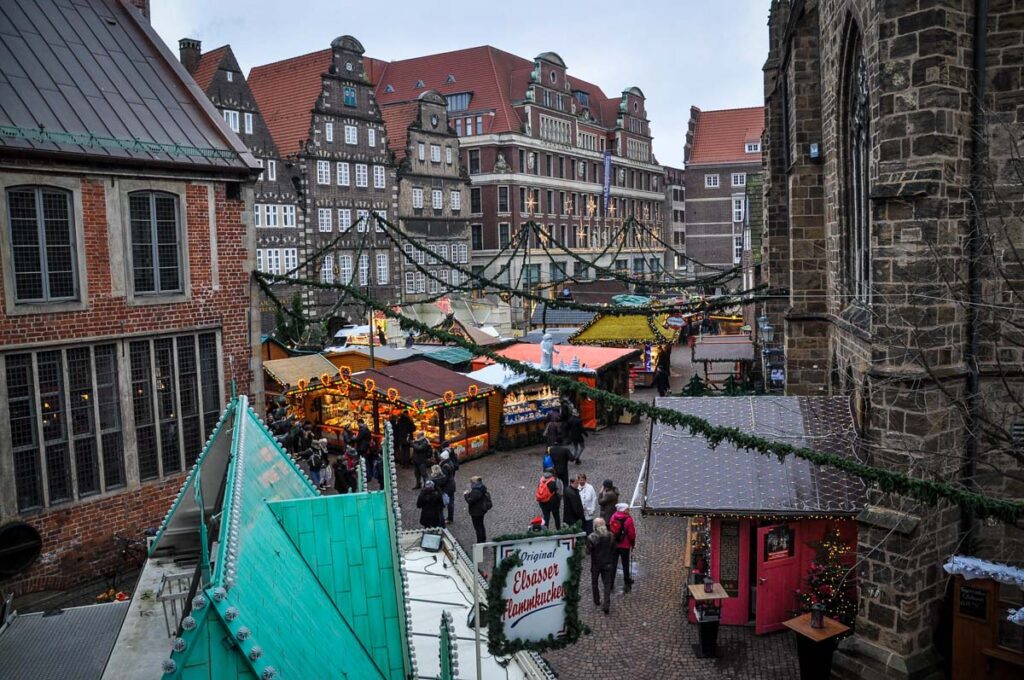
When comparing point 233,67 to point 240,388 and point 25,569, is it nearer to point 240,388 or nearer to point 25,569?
point 240,388

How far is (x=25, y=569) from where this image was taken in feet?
37.8

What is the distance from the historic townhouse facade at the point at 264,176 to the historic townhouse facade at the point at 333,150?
623 millimetres

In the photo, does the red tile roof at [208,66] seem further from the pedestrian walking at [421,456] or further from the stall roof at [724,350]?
the pedestrian walking at [421,456]

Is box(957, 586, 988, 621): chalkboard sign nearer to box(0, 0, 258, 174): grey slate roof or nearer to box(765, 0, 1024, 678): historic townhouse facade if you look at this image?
box(765, 0, 1024, 678): historic townhouse facade

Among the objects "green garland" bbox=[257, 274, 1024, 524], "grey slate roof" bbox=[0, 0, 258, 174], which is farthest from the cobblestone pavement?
"grey slate roof" bbox=[0, 0, 258, 174]

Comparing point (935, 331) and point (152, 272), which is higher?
point (152, 272)

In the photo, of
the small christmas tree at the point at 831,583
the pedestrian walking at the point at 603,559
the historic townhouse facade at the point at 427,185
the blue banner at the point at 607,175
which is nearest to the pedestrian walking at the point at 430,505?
the pedestrian walking at the point at 603,559

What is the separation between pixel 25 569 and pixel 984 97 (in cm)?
1253

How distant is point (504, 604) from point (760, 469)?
5385mm

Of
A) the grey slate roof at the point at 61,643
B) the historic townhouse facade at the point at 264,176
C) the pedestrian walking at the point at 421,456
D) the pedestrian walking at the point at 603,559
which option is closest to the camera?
the grey slate roof at the point at 61,643

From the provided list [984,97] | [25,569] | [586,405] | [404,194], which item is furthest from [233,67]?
[984,97]

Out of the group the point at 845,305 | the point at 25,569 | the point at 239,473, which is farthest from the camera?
the point at 845,305

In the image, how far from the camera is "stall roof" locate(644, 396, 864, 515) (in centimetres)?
1109

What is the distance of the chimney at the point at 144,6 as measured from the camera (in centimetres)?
1573
